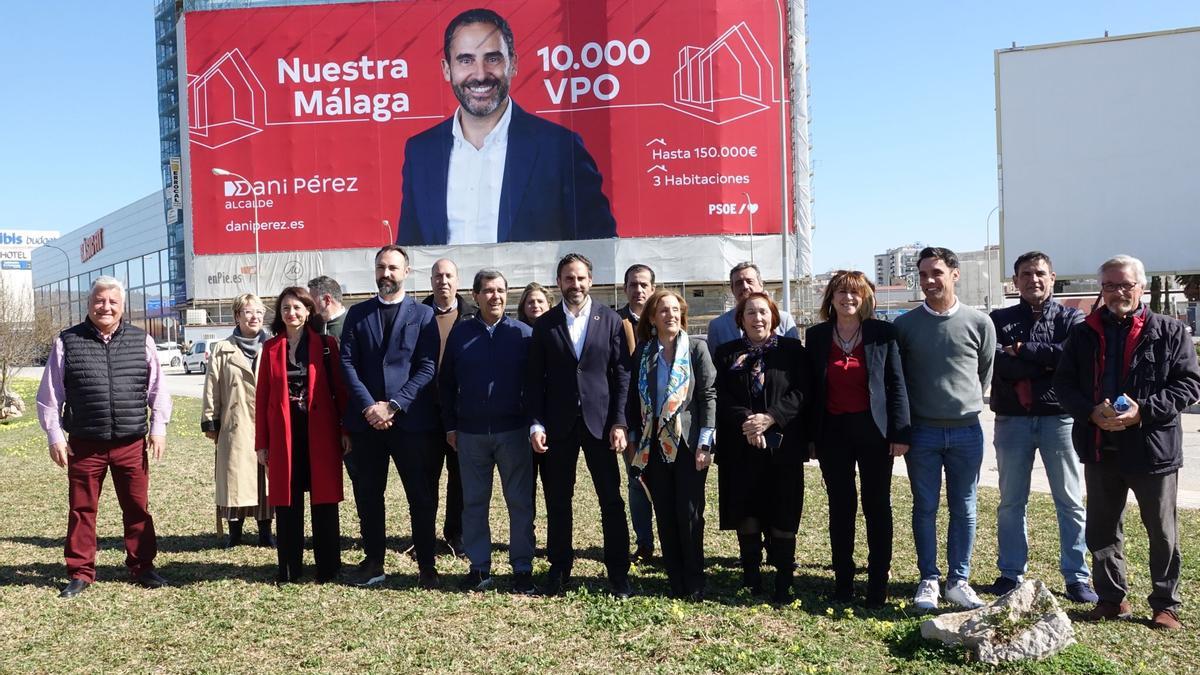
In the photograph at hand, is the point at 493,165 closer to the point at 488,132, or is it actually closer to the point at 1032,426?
the point at 488,132

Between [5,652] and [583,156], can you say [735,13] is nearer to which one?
[583,156]

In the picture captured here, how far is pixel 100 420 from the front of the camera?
5.62m

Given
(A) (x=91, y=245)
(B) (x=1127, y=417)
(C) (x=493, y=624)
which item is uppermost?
(A) (x=91, y=245)

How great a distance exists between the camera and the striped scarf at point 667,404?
5023mm

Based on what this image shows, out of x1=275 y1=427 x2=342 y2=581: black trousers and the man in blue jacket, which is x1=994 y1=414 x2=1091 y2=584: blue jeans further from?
x1=275 y1=427 x2=342 y2=581: black trousers

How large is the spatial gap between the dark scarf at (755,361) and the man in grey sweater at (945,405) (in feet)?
2.30

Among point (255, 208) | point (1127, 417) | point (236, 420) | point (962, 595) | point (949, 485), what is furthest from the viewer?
point (255, 208)

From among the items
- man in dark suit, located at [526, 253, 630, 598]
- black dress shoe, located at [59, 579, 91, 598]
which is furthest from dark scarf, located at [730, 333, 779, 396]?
black dress shoe, located at [59, 579, 91, 598]

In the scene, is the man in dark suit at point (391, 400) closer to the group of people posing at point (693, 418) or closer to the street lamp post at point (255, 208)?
the group of people posing at point (693, 418)

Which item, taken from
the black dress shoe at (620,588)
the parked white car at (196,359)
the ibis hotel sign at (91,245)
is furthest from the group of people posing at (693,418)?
the ibis hotel sign at (91,245)

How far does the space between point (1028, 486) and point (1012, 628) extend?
1294 mm

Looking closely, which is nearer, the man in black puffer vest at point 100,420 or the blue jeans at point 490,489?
the blue jeans at point 490,489

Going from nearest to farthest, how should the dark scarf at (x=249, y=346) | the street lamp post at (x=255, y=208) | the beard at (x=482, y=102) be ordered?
the dark scarf at (x=249, y=346) < the beard at (x=482, y=102) < the street lamp post at (x=255, y=208)

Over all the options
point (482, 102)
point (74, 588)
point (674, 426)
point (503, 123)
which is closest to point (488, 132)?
point (503, 123)
